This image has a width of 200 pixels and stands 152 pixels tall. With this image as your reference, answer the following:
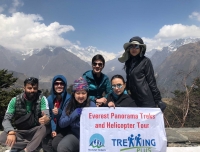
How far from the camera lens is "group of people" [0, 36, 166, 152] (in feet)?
13.5

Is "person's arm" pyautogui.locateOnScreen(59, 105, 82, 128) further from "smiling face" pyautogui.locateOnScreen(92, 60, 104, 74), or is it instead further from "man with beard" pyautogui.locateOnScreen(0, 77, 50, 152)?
"smiling face" pyautogui.locateOnScreen(92, 60, 104, 74)

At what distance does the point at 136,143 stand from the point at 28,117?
94.8 inches

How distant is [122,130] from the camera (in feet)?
13.4

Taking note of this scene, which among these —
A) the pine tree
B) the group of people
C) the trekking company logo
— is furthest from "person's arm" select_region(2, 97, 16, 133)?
the pine tree

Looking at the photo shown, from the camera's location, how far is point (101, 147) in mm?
3957

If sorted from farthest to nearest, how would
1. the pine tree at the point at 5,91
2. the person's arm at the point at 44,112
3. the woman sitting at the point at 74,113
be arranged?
1. the pine tree at the point at 5,91
2. the person's arm at the point at 44,112
3. the woman sitting at the point at 74,113

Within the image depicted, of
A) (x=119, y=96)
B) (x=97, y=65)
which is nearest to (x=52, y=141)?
(x=119, y=96)

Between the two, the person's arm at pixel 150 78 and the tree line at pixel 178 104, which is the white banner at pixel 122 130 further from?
the tree line at pixel 178 104

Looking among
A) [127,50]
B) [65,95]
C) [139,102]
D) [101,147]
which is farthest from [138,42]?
[101,147]

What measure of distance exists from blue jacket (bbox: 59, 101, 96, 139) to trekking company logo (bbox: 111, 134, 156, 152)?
81cm

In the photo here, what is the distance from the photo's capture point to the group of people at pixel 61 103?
162 inches

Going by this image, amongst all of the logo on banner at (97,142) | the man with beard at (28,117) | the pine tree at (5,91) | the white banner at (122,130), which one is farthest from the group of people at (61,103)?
the pine tree at (5,91)

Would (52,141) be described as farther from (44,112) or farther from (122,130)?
(122,130)

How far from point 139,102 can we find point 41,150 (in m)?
2.54
